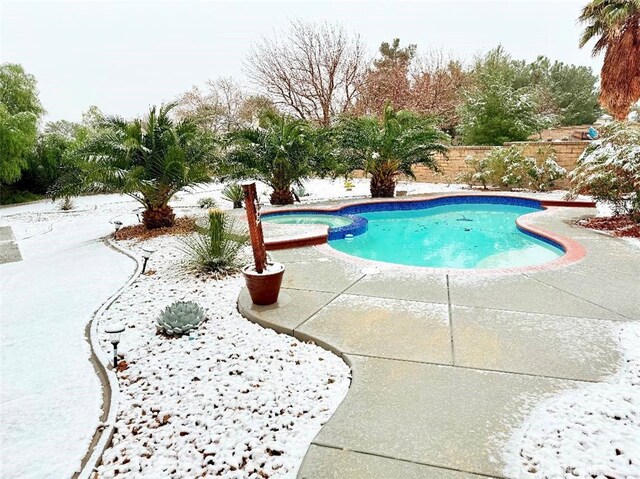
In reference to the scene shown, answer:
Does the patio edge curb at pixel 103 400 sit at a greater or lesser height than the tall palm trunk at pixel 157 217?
lesser

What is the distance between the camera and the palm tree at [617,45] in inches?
391

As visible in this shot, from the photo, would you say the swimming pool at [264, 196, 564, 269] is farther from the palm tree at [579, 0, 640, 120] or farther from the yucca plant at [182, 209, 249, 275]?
the palm tree at [579, 0, 640, 120]

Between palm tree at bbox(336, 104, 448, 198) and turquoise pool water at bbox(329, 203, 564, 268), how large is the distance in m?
1.51

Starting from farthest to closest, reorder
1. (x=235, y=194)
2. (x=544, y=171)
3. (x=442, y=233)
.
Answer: (x=544, y=171) → (x=235, y=194) → (x=442, y=233)

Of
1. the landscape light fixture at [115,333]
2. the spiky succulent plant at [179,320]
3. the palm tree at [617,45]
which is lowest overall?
the spiky succulent plant at [179,320]

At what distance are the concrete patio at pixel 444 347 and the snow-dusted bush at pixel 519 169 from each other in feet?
24.1

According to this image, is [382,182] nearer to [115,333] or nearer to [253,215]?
[253,215]

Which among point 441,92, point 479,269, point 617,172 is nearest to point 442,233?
point 617,172

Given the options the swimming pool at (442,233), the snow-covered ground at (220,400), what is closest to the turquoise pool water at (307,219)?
the swimming pool at (442,233)

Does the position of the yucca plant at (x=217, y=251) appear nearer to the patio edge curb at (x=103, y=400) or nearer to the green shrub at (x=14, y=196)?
the patio edge curb at (x=103, y=400)

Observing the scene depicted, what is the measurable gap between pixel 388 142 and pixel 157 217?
5975mm

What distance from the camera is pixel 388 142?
978 cm

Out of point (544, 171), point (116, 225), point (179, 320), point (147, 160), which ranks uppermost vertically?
point (147, 160)

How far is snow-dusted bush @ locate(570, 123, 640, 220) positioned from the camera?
582cm
